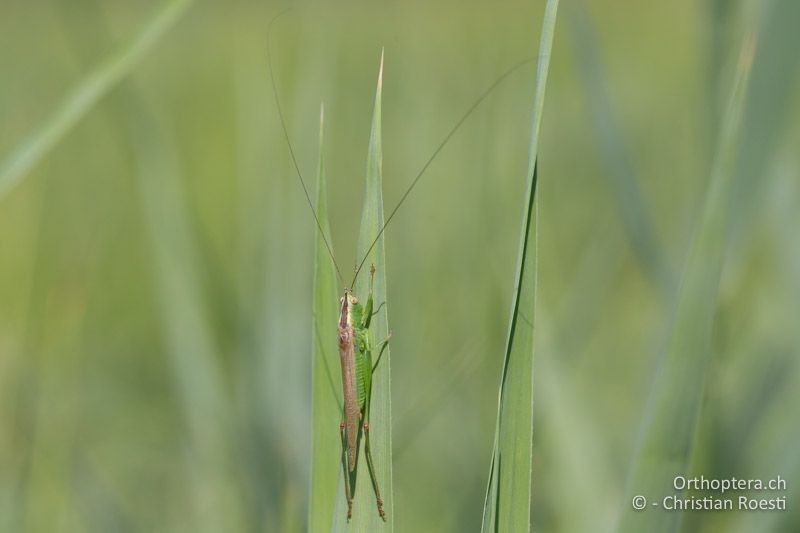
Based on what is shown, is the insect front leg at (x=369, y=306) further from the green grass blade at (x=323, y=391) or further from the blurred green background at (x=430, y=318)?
the blurred green background at (x=430, y=318)

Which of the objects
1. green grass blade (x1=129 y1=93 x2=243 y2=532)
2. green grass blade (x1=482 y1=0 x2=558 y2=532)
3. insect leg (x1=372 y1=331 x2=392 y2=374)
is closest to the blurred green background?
green grass blade (x1=129 y1=93 x2=243 y2=532)

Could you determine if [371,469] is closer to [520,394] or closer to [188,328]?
[520,394]

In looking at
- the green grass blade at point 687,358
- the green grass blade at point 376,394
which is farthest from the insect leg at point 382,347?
the green grass blade at point 687,358

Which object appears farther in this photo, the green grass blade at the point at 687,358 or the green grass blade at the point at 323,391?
the green grass blade at the point at 323,391

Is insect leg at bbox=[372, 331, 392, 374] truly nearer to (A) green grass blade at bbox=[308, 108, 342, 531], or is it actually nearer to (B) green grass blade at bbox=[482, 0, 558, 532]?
(A) green grass blade at bbox=[308, 108, 342, 531]

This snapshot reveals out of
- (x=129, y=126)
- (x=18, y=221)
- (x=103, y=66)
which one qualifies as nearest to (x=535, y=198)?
(x=103, y=66)

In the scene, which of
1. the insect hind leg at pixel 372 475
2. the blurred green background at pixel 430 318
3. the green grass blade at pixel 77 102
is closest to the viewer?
the insect hind leg at pixel 372 475

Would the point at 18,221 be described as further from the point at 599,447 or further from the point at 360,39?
the point at 599,447
